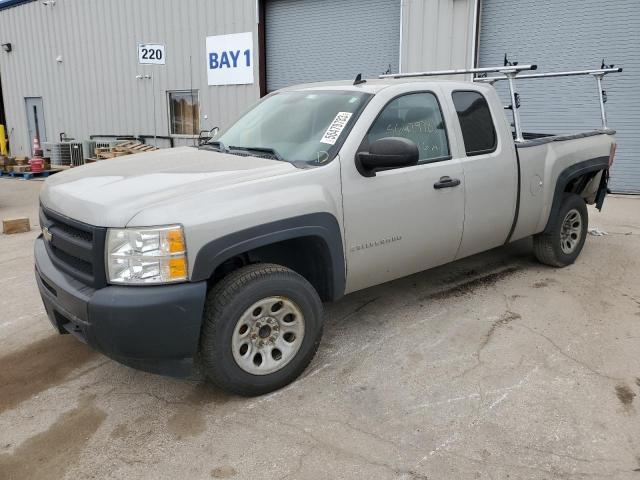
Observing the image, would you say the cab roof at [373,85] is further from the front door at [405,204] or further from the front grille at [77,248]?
the front grille at [77,248]

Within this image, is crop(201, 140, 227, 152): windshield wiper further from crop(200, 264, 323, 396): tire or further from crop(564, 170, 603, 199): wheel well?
crop(564, 170, 603, 199): wheel well

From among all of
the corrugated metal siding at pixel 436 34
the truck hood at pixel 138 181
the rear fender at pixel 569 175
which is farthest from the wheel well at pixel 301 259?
the corrugated metal siding at pixel 436 34

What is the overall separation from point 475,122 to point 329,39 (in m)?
8.70

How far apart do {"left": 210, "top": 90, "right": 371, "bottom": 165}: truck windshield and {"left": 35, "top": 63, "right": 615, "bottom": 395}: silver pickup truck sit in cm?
1

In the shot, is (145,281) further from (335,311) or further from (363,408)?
(335,311)

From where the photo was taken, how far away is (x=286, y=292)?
321cm

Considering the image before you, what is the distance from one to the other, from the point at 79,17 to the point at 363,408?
1715 cm

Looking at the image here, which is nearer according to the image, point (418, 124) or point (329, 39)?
point (418, 124)

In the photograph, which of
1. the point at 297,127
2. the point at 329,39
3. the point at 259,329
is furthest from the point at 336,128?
the point at 329,39

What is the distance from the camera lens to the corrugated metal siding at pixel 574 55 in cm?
941

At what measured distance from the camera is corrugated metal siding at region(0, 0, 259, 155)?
13984mm

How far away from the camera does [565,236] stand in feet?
18.7

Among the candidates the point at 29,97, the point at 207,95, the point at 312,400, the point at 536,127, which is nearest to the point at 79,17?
the point at 29,97

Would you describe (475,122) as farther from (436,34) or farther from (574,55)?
(436,34)
